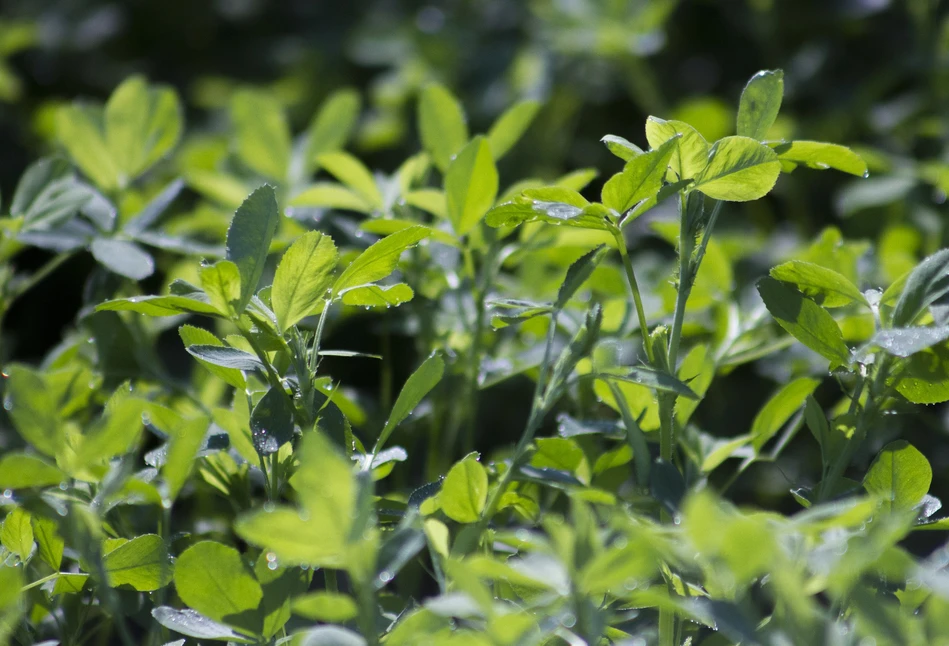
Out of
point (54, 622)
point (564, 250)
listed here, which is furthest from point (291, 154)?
point (54, 622)

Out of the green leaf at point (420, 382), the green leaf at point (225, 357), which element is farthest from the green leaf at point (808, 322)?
the green leaf at point (225, 357)

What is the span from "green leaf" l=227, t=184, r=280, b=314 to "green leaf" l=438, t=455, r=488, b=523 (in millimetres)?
158

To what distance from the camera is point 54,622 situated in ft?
2.17

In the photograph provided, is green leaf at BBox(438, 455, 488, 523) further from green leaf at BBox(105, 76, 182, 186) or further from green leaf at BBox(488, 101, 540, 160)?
green leaf at BBox(105, 76, 182, 186)

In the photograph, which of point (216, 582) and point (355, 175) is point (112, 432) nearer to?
point (216, 582)

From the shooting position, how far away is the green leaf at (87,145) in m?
0.85

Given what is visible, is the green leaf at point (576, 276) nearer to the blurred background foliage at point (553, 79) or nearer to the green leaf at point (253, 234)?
the green leaf at point (253, 234)

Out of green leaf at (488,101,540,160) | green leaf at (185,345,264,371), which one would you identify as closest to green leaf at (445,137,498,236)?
green leaf at (488,101,540,160)

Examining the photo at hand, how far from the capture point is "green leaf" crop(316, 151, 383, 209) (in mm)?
812

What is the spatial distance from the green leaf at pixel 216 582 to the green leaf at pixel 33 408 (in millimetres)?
95

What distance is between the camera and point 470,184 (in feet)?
2.25

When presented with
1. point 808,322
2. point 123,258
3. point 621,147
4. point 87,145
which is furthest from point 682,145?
point 87,145

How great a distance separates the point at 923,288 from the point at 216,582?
46 centimetres

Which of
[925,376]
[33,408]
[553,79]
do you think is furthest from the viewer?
[553,79]
